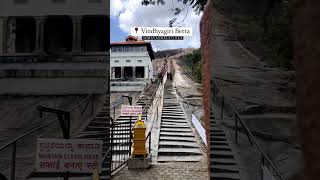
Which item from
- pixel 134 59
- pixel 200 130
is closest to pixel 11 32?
pixel 200 130

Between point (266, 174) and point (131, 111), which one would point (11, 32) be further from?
point (131, 111)

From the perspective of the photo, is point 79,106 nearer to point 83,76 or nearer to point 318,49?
point 83,76

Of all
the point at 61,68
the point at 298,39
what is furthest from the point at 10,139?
the point at 298,39

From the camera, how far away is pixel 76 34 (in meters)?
5.29

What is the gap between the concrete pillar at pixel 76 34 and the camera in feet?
17.3

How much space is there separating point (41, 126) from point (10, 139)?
0.41m

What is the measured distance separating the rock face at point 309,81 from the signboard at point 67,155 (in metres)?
4.07

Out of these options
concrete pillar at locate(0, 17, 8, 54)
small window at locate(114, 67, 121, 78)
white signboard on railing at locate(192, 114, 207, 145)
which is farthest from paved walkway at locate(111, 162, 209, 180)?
small window at locate(114, 67, 121, 78)

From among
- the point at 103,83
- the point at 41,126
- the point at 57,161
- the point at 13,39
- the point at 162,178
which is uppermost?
the point at 13,39

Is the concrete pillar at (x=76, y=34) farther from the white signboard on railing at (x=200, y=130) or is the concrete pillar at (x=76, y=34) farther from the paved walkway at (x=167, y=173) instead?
the white signboard on railing at (x=200, y=130)

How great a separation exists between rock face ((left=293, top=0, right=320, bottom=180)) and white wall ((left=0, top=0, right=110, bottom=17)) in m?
4.59

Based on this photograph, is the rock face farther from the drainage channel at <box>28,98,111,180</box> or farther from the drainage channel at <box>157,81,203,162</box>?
the drainage channel at <box>157,81,203,162</box>

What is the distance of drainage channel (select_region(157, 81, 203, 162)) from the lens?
12.1 metres

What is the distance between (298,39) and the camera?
1.08m
